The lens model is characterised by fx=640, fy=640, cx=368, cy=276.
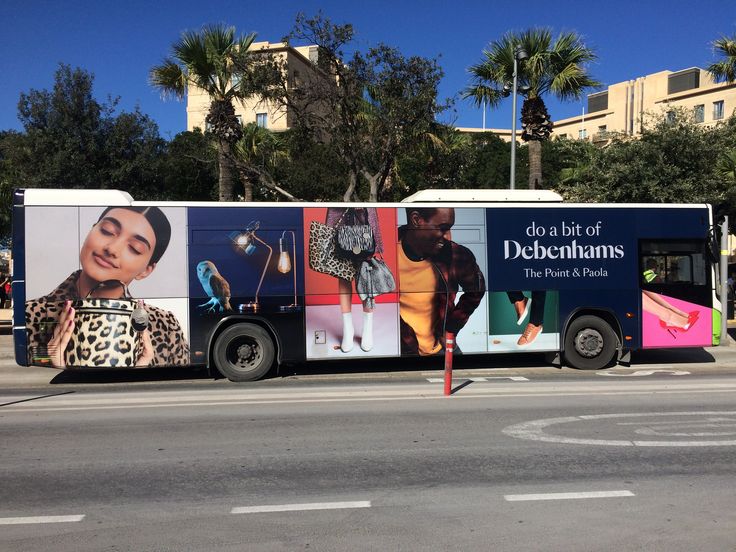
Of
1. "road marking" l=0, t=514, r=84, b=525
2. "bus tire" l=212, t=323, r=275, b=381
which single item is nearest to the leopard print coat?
"bus tire" l=212, t=323, r=275, b=381

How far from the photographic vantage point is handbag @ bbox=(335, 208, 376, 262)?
11.6 m

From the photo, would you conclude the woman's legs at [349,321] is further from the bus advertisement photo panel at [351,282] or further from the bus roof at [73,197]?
the bus roof at [73,197]

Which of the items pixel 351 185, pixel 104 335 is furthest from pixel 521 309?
pixel 104 335

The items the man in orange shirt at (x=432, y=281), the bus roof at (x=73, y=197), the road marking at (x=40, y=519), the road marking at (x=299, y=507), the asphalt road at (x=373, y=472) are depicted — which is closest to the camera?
the asphalt road at (x=373, y=472)

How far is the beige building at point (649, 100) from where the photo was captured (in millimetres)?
62312

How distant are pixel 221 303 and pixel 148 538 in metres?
7.07

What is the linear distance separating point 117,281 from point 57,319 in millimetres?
1141

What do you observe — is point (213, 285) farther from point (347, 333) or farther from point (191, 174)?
point (191, 174)

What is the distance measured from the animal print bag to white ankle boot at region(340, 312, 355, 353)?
3541mm

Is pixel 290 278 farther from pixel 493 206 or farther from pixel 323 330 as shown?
pixel 493 206

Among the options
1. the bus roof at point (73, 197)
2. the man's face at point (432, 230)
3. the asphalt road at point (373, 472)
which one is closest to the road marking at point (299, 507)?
the asphalt road at point (373, 472)

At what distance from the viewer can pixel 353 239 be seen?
38.3ft

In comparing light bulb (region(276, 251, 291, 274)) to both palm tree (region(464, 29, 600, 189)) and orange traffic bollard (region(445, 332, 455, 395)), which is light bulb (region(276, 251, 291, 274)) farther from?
palm tree (region(464, 29, 600, 189))

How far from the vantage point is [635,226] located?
40.4 feet
